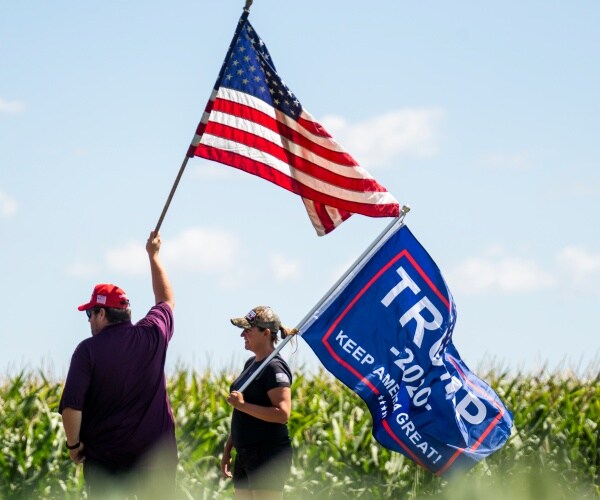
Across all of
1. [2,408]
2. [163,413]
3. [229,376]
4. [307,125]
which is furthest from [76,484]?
[307,125]

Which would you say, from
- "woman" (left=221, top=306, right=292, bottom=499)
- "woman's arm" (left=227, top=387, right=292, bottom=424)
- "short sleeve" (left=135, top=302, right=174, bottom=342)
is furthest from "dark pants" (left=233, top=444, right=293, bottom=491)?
"short sleeve" (left=135, top=302, right=174, bottom=342)

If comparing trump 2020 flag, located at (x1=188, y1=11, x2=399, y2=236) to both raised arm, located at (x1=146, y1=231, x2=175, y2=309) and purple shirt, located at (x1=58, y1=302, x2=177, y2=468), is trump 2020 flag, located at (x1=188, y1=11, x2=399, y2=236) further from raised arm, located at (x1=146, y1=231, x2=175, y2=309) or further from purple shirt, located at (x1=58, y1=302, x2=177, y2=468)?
purple shirt, located at (x1=58, y1=302, x2=177, y2=468)

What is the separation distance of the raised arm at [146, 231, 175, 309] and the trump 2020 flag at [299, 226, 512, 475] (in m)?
0.85

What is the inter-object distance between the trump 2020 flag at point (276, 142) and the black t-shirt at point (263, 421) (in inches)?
45.5

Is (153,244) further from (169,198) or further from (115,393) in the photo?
(115,393)

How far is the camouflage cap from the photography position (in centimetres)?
591

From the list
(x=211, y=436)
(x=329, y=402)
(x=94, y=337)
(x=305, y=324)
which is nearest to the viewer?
(x=94, y=337)

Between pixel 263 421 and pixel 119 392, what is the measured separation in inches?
35.2

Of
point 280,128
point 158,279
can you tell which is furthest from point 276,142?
point 158,279

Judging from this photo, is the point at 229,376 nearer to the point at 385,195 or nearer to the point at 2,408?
the point at 2,408

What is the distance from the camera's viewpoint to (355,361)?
6223 mm

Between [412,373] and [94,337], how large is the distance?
1964 millimetres

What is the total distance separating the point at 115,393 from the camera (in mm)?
5379

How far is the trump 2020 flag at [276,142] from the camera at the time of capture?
21.1ft
